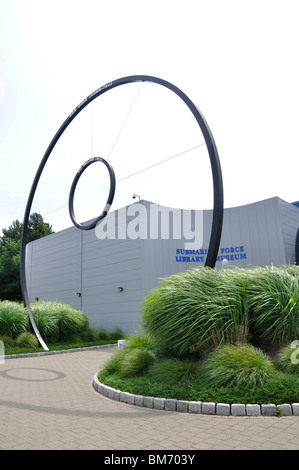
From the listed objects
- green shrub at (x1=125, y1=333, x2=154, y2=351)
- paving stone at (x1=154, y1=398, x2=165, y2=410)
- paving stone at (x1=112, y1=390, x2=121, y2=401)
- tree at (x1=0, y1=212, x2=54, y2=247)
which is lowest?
paving stone at (x1=112, y1=390, x2=121, y2=401)

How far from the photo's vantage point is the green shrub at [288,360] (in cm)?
510

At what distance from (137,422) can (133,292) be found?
554 inches

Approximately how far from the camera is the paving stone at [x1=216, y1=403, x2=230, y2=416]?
432 centimetres

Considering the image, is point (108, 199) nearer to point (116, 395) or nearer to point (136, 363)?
point (136, 363)

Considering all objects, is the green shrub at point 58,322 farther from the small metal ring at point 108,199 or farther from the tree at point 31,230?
the tree at point 31,230

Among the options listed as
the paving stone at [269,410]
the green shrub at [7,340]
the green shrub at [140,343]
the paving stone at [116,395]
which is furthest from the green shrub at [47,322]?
the paving stone at [269,410]

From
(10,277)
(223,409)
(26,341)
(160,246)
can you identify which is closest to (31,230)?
(10,277)

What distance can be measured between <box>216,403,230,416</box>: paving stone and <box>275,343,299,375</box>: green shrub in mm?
1337

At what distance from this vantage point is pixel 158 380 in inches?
213

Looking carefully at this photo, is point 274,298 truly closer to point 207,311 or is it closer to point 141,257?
point 207,311

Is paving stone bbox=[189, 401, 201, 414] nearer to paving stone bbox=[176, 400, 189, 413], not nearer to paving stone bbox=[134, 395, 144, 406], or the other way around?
paving stone bbox=[176, 400, 189, 413]

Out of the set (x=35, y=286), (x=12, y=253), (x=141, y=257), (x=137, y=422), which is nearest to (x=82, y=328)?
(x=141, y=257)

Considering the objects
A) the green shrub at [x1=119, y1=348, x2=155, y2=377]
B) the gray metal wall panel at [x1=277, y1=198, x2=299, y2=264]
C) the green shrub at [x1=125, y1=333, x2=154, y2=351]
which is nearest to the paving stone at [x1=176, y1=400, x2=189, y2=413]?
the green shrub at [x1=119, y1=348, x2=155, y2=377]

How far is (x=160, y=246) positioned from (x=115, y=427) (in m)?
14.5
